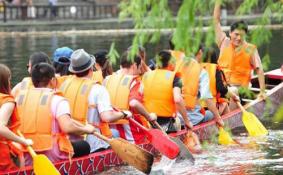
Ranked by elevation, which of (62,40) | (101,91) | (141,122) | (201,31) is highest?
(201,31)

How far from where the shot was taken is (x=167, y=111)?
32.6ft

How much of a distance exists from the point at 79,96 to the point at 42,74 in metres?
0.82

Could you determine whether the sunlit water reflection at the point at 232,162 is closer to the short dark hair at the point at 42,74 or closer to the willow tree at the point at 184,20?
the short dark hair at the point at 42,74

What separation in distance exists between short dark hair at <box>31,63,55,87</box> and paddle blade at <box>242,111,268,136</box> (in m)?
4.12

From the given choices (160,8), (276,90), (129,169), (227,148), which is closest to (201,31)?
(160,8)

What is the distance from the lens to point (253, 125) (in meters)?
11.1

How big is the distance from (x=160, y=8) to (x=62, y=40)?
2723 centimetres

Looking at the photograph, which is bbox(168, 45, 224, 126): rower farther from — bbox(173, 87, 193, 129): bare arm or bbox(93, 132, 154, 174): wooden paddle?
bbox(93, 132, 154, 174): wooden paddle

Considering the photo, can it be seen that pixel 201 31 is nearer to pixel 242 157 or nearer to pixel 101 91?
pixel 101 91

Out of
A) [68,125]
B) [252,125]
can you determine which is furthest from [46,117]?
[252,125]

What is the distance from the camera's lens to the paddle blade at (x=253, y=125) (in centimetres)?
1108

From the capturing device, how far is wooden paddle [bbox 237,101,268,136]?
1108 centimetres

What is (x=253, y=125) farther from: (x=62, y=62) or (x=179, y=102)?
(x=62, y=62)

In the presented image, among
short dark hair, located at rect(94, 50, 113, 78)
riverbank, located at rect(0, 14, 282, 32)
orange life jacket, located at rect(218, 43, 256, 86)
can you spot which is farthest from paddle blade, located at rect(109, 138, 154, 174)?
riverbank, located at rect(0, 14, 282, 32)
